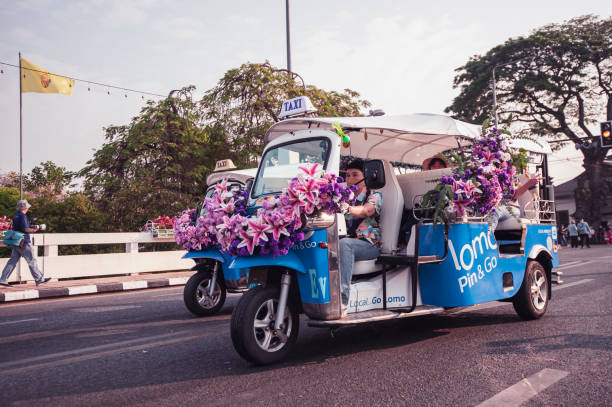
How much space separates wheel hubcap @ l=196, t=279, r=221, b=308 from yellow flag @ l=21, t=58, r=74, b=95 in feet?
47.3

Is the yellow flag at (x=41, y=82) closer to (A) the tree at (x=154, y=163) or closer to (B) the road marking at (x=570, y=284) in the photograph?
(A) the tree at (x=154, y=163)

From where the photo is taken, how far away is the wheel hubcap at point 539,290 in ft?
22.0

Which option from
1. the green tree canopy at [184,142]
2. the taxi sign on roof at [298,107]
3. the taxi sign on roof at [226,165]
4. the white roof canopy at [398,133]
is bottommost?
the white roof canopy at [398,133]

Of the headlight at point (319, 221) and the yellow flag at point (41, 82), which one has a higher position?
the yellow flag at point (41, 82)

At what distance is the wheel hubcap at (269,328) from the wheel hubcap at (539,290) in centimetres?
361

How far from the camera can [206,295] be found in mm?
8227

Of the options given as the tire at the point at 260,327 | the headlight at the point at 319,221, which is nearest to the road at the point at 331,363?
the tire at the point at 260,327

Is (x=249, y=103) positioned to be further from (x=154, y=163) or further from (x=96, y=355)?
(x=96, y=355)

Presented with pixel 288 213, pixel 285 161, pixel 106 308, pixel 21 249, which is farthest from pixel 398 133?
pixel 21 249

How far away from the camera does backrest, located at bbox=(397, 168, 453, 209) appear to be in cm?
622

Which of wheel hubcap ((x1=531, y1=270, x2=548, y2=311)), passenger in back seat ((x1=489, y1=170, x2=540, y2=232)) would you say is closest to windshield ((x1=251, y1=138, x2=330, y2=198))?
passenger in back seat ((x1=489, y1=170, x2=540, y2=232))

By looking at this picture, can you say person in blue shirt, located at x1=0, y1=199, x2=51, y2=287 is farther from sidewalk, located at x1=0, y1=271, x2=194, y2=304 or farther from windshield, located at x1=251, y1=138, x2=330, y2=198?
windshield, located at x1=251, y1=138, x2=330, y2=198

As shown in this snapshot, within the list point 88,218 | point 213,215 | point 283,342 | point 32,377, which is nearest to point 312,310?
point 283,342

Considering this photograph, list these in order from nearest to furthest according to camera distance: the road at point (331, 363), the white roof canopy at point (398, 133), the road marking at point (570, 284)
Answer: the road at point (331, 363), the white roof canopy at point (398, 133), the road marking at point (570, 284)
